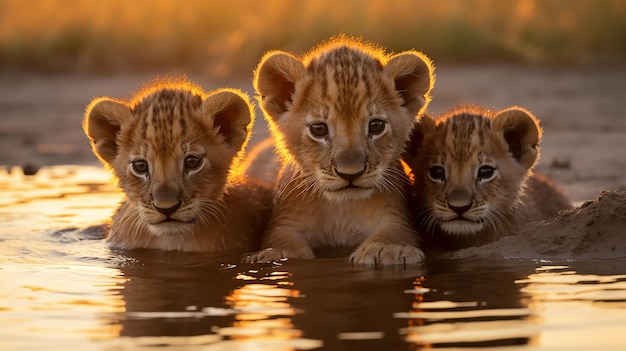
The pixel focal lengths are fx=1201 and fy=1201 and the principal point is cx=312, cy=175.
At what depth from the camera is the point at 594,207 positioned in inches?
280

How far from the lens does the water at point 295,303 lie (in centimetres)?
490

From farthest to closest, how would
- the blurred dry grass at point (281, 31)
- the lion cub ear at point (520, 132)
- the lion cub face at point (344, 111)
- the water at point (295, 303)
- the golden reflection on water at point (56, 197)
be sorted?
1. the blurred dry grass at point (281, 31)
2. the golden reflection on water at point (56, 197)
3. the lion cub ear at point (520, 132)
4. the lion cub face at point (344, 111)
5. the water at point (295, 303)

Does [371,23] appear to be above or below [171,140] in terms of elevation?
above

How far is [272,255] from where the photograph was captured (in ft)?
22.7

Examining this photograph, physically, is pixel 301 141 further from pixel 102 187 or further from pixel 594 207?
pixel 102 187

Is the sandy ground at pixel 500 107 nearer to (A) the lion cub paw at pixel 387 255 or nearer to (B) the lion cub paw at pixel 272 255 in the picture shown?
(A) the lion cub paw at pixel 387 255

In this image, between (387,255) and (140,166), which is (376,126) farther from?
(140,166)

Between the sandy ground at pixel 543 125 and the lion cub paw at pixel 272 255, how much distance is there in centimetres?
95

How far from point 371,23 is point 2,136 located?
546 cm

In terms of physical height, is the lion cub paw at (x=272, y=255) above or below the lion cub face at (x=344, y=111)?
below


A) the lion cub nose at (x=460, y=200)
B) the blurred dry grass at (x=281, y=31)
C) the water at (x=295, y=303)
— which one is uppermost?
the blurred dry grass at (x=281, y=31)

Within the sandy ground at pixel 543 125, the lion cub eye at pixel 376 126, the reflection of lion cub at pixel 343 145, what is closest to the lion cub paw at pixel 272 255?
the reflection of lion cub at pixel 343 145

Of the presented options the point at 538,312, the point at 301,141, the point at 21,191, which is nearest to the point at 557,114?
the point at 21,191

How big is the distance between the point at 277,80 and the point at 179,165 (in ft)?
2.88
